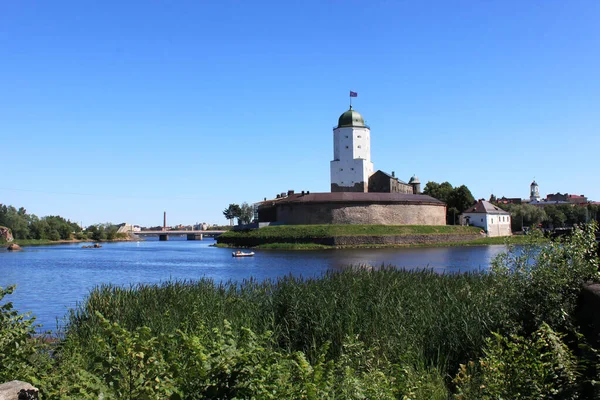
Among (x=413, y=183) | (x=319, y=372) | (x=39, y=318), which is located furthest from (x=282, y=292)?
(x=413, y=183)

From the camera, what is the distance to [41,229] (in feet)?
285

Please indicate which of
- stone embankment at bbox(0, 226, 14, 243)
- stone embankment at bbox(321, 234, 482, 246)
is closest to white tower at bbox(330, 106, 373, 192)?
stone embankment at bbox(321, 234, 482, 246)

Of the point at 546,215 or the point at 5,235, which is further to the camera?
the point at 546,215

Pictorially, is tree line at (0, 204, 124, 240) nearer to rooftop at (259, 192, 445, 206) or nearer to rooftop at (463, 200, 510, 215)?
rooftop at (259, 192, 445, 206)

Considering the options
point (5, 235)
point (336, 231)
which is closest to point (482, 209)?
point (336, 231)

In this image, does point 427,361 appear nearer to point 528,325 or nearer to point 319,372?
point 528,325

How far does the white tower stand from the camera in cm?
6862

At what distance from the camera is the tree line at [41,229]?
274 feet

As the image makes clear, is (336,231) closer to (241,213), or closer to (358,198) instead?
(358,198)

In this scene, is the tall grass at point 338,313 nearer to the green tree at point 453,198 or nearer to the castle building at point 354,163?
the castle building at point 354,163

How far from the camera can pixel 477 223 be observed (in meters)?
67.0

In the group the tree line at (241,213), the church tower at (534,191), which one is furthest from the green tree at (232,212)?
the church tower at (534,191)

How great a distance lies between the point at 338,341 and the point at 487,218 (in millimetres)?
62548

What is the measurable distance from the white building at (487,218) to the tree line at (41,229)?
64.5 metres
